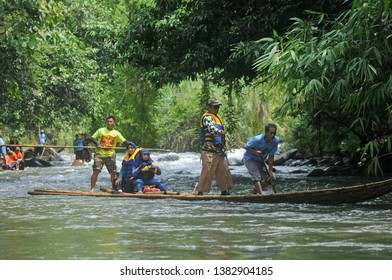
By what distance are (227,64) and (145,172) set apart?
16.6 ft

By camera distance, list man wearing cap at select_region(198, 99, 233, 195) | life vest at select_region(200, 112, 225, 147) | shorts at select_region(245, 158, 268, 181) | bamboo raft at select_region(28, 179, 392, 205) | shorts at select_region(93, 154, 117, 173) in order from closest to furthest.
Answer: bamboo raft at select_region(28, 179, 392, 205) < man wearing cap at select_region(198, 99, 233, 195) < life vest at select_region(200, 112, 225, 147) < shorts at select_region(245, 158, 268, 181) < shorts at select_region(93, 154, 117, 173)

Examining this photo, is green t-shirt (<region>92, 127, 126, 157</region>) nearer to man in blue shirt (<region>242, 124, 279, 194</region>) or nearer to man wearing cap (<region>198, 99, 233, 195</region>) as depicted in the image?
man wearing cap (<region>198, 99, 233, 195</region>)

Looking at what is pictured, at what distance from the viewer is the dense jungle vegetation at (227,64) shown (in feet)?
41.5

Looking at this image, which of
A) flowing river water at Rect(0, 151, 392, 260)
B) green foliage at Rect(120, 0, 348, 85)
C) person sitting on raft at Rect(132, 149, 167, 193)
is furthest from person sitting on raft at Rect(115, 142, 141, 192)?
green foliage at Rect(120, 0, 348, 85)

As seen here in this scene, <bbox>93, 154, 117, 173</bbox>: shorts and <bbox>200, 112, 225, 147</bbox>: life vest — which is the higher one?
<bbox>200, 112, 225, 147</bbox>: life vest

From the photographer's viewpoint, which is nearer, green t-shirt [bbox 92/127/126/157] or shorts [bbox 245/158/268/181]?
shorts [bbox 245/158/268/181]

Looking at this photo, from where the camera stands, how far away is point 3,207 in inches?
553

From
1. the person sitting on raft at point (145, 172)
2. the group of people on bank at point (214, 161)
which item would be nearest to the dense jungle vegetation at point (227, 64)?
the group of people on bank at point (214, 161)

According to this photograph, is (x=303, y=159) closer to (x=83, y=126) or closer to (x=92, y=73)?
(x=92, y=73)

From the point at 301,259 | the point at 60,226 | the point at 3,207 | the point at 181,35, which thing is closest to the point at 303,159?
the point at 181,35

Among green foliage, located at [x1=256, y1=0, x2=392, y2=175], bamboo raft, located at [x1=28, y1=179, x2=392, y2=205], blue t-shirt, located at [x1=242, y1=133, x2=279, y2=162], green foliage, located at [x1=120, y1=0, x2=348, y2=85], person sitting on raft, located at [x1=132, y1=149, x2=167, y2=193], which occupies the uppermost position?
green foliage, located at [x1=120, y1=0, x2=348, y2=85]

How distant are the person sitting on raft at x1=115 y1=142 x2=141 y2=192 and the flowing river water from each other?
0.62m

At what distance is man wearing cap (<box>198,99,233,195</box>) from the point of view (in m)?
14.3

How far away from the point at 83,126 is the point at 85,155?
37.1ft
